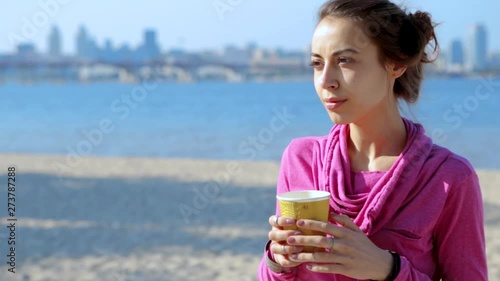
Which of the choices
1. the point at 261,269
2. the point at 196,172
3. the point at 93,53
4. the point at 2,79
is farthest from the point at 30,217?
the point at 2,79

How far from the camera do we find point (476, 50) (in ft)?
157

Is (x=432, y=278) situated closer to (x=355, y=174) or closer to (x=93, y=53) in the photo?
(x=355, y=174)

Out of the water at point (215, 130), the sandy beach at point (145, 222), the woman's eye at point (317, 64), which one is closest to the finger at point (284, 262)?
the woman's eye at point (317, 64)

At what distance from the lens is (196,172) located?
15.0m

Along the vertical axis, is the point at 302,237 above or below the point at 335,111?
below

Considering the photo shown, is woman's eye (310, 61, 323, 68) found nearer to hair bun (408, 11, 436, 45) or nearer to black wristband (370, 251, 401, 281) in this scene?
hair bun (408, 11, 436, 45)

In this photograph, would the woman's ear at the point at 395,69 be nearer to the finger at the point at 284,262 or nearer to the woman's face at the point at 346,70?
the woman's face at the point at 346,70

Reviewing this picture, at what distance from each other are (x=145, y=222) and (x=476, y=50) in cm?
4223

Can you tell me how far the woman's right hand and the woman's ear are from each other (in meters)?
0.48

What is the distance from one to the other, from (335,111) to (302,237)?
33 centimetres

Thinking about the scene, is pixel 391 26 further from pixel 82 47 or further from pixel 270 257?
pixel 82 47

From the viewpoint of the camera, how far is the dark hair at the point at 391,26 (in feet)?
5.62

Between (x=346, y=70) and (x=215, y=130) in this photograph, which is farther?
(x=215, y=130)

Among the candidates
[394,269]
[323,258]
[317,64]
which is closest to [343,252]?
[323,258]
